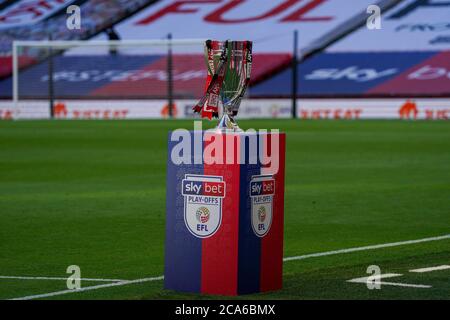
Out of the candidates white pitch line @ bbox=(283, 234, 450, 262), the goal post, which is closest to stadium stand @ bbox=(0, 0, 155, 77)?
the goal post

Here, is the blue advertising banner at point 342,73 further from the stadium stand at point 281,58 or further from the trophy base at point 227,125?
the trophy base at point 227,125

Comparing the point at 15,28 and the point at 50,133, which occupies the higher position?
the point at 15,28

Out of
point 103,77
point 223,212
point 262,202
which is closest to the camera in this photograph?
point 223,212

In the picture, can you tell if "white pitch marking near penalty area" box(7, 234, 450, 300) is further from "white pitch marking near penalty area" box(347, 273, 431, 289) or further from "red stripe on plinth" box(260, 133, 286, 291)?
"white pitch marking near penalty area" box(347, 273, 431, 289)

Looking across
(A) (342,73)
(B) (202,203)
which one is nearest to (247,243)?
(B) (202,203)

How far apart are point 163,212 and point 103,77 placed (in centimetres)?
2928

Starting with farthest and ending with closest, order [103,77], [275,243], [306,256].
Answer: [103,77]
[306,256]
[275,243]

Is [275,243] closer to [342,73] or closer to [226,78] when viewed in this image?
[226,78]

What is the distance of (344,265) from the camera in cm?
775

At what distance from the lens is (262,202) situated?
6551 mm

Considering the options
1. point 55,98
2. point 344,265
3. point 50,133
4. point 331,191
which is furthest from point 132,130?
point 344,265

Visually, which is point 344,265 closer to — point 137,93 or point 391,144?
point 391,144

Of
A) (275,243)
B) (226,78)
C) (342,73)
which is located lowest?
(275,243)
